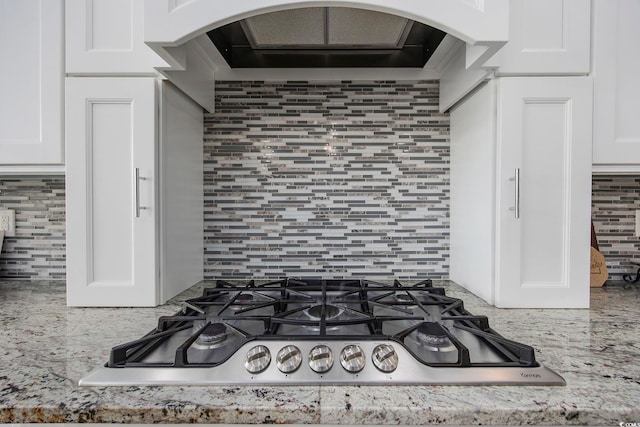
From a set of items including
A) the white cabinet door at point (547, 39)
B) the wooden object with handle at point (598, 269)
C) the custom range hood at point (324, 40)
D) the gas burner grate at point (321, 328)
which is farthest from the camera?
the wooden object with handle at point (598, 269)

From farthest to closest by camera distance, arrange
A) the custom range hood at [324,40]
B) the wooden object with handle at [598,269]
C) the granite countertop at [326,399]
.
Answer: the wooden object with handle at [598,269], the custom range hood at [324,40], the granite countertop at [326,399]

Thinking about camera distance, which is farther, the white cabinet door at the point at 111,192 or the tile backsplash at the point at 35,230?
the tile backsplash at the point at 35,230

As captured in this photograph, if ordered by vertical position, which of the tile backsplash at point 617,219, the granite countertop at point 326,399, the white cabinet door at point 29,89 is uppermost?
the white cabinet door at point 29,89

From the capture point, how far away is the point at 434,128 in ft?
4.07

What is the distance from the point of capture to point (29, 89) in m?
0.95

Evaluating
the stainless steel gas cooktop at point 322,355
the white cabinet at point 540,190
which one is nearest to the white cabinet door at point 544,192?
the white cabinet at point 540,190

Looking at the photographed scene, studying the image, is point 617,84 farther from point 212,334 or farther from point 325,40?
point 212,334

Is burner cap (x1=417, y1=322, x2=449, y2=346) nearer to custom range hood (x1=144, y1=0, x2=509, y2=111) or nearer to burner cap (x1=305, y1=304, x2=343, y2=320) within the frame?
burner cap (x1=305, y1=304, x2=343, y2=320)

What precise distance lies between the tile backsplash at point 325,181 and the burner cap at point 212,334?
559 millimetres

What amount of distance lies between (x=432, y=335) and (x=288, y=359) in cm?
29

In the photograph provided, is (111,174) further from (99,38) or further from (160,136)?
(99,38)

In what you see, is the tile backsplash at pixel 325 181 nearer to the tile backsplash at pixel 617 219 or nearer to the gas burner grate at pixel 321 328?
the gas burner grate at pixel 321 328

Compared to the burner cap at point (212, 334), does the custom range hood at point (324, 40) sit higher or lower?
higher

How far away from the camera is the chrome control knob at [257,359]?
0.55 metres
